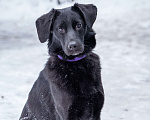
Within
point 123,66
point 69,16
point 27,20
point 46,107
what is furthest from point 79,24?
point 27,20

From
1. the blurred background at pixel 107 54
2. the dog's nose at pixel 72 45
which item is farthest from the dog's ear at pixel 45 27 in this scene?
the blurred background at pixel 107 54

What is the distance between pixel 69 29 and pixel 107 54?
4.16m

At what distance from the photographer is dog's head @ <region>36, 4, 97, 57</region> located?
3.64 metres

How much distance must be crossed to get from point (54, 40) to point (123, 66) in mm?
3427

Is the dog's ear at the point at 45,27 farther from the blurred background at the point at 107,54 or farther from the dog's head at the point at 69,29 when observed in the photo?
the blurred background at the point at 107,54

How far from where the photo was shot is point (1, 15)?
40.9ft

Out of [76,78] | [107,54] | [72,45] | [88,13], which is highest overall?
[88,13]

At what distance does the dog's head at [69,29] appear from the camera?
12.0ft

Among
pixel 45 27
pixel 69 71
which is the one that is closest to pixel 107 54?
pixel 69 71

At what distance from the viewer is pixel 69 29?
12.2ft

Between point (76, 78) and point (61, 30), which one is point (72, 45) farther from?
point (76, 78)

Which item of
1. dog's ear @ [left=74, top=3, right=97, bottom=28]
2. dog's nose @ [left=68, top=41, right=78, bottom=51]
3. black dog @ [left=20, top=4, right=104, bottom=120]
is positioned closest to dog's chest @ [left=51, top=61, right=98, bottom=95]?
black dog @ [left=20, top=4, right=104, bottom=120]

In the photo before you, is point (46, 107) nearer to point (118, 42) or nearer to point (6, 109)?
point (6, 109)

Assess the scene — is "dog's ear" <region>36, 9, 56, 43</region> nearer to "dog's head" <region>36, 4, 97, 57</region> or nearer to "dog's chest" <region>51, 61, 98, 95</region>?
"dog's head" <region>36, 4, 97, 57</region>
